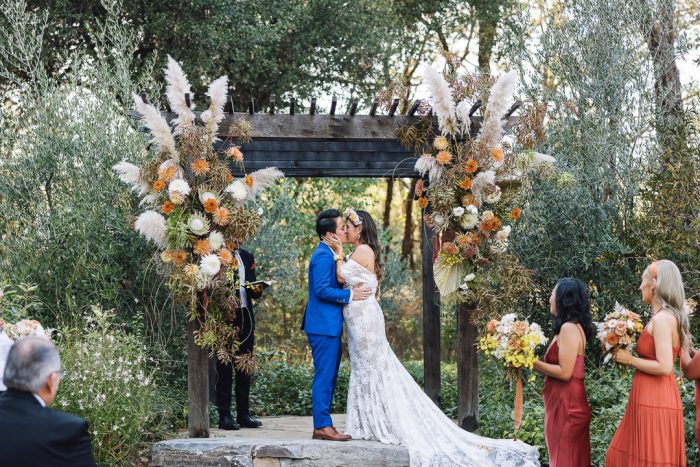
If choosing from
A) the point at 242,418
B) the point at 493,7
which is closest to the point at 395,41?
the point at 493,7

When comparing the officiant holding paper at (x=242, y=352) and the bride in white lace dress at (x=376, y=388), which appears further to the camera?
the officiant holding paper at (x=242, y=352)

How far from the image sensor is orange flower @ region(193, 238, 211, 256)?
7488mm

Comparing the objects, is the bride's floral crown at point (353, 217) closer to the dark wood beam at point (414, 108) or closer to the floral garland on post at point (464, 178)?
the floral garland on post at point (464, 178)

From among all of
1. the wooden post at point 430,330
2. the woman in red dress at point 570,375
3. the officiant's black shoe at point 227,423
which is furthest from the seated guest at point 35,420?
the wooden post at point 430,330

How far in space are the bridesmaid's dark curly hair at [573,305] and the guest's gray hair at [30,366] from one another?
11.3 feet

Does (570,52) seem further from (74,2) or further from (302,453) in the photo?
(74,2)

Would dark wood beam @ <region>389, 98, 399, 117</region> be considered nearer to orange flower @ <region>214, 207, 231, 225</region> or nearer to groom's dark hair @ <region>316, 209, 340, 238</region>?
groom's dark hair @ <region>316, 209, 340, 238</region>

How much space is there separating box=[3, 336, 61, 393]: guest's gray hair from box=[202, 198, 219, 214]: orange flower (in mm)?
3877

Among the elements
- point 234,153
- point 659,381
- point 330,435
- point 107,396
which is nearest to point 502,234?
point 330,435

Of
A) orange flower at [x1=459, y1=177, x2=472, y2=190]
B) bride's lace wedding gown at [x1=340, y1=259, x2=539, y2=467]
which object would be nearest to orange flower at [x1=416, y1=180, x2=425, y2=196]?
orange flower at [x1=459, y1=177, x2=472, y2=190]

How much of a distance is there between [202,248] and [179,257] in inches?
8.8

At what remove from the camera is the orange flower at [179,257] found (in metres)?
7.53

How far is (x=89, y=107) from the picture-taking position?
10.6 metres

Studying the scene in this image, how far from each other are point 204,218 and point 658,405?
395 centimetres
